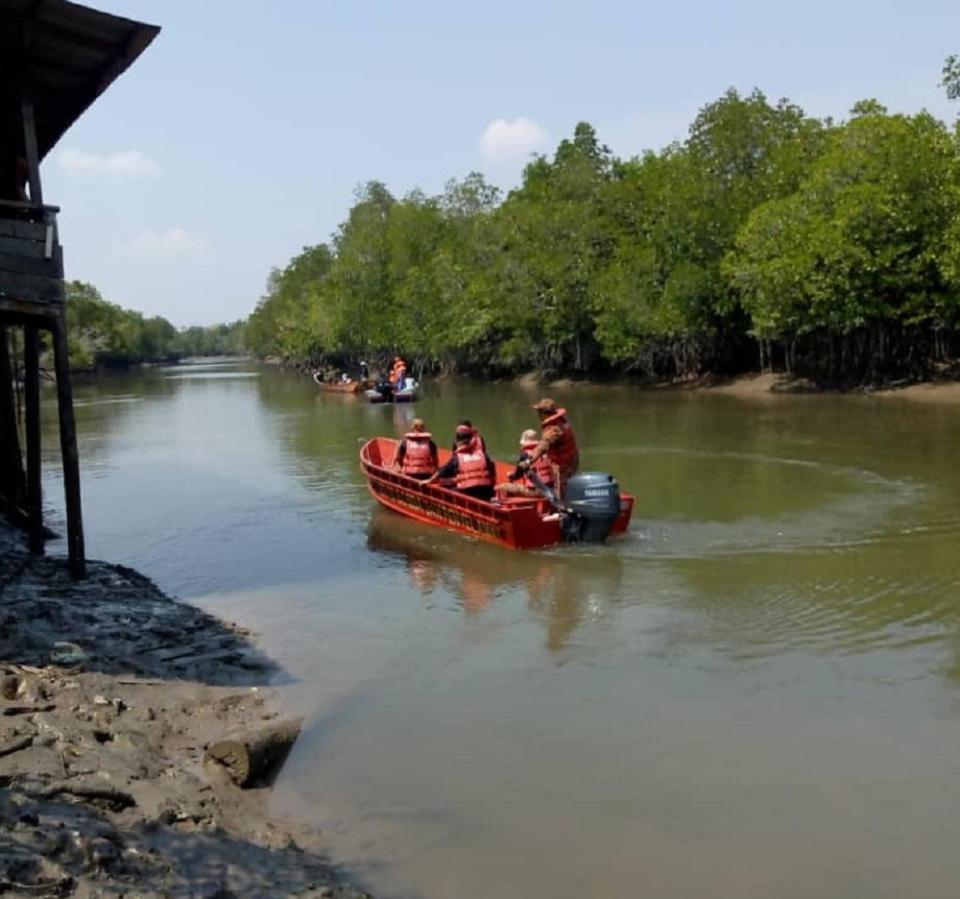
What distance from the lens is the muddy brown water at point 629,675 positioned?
18.4 ft

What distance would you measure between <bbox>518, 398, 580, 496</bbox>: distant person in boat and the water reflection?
3.79 feet

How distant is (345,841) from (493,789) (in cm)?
105

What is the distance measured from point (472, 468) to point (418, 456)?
74.9 inches

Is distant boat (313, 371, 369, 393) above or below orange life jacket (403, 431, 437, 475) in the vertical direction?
above

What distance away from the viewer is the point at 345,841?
578cm

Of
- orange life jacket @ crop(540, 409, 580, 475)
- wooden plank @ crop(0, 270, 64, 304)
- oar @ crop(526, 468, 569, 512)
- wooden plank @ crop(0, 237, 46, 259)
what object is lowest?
oar @ crop(526, 468, 569, 512)

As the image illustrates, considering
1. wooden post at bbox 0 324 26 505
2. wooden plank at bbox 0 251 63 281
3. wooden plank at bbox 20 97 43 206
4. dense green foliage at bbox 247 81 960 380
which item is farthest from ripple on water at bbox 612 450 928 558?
dense green foliage at bbox 247 81 960 380

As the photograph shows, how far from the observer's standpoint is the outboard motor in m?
12.7

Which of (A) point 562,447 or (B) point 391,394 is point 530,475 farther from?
(B) point 391,394

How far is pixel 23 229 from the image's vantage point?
30.9 ft

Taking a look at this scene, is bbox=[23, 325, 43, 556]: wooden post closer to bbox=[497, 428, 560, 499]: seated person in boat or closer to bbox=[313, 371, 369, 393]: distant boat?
bbox=[497, 428, 560, 499]: seated person in boat

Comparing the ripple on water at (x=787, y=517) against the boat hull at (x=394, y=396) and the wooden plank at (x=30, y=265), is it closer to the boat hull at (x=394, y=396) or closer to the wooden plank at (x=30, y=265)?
the wooden plank at (x=30, y=265)

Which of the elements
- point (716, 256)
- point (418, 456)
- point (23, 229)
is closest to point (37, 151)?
point (23, 229)

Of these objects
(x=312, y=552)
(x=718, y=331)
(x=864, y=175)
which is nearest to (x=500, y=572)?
(x=312, y=552)
